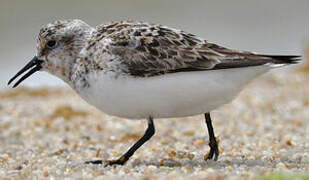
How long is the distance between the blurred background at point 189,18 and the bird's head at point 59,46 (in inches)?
378

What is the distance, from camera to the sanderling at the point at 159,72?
5.44m

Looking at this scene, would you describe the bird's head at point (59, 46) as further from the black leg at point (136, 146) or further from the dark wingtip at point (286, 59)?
the dark wingtip at point (286, 59)

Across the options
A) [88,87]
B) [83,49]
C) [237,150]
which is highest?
[83,49]

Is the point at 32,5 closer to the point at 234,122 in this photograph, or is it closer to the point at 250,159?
the point at 234,122

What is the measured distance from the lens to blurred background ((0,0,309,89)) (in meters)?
16.9

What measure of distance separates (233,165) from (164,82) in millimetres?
1050

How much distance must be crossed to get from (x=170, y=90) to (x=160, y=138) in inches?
103

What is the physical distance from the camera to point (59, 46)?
20.1 ft

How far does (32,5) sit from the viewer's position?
19016mm

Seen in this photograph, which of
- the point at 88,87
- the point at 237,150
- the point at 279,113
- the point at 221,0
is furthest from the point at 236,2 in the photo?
the point at 88,87

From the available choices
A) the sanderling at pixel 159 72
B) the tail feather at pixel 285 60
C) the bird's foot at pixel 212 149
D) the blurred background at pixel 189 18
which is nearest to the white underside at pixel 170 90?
the sanderling at pixel 159 72

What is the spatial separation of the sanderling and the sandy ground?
0.61 meters

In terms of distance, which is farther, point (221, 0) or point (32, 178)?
point (221, 0)

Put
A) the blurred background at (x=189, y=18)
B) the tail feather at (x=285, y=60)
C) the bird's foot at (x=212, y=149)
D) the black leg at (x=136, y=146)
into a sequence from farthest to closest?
the blurred background at (x=189, y=18) → the bird's foot at (x=212, y=149) → the black leg at (x=136, y=146) → the tail feather at (x=285, y=60)
